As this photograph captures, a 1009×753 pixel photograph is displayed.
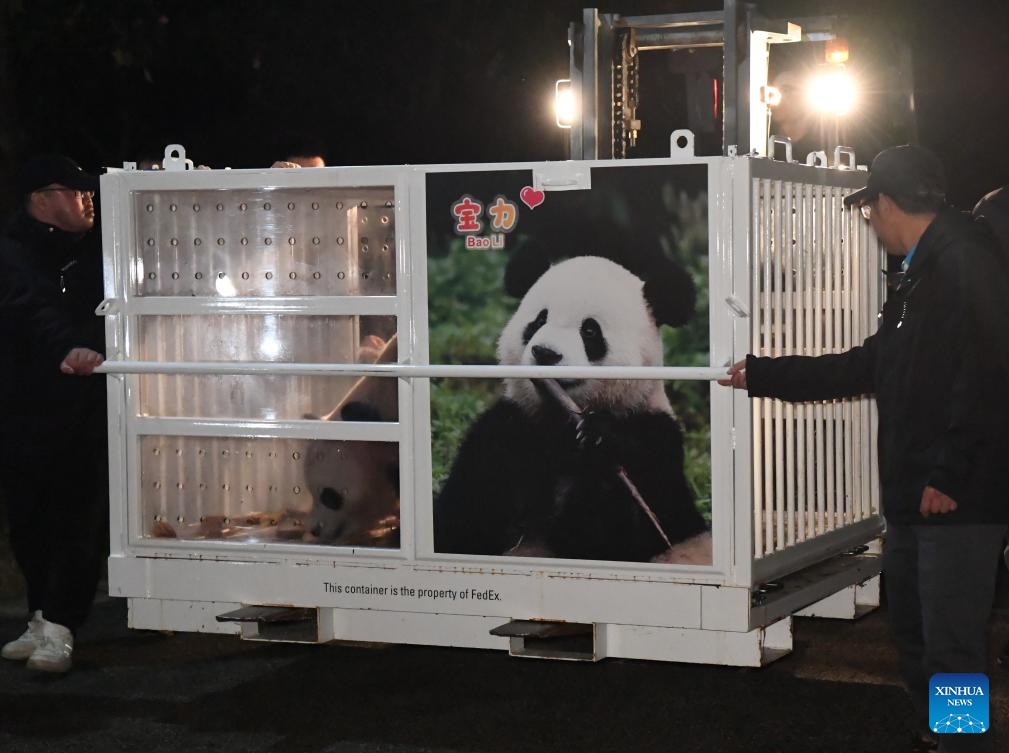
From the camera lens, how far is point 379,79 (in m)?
20.3

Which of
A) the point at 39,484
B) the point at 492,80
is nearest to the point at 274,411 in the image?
the point at 39,484

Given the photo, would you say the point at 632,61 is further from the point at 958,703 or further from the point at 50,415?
the point at 958,703

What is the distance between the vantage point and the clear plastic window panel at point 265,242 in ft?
19.5

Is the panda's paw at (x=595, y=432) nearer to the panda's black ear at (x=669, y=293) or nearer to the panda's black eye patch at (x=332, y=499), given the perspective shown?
the panda's black ear at (x=669, y=293)

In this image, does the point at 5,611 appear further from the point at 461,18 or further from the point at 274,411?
the point at 461,18

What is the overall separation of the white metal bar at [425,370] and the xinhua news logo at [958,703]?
4.30 feet

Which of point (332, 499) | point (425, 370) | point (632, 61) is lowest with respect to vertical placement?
point (332, 499)

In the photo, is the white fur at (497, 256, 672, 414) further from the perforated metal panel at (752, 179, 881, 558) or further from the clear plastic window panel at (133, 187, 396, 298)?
the clear plastic window panel at (133, 187, 396, 298)

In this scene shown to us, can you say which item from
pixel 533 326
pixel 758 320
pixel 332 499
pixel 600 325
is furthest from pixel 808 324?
pixel 332 499

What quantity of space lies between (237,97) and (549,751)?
17.4 metres

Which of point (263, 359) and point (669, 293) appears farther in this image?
point (263, 359)

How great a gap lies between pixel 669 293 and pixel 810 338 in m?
0.91

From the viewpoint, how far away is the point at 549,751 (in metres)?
5.47

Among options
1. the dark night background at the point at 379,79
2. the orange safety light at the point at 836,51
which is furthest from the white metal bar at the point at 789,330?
the dark night background at the point at 379,79
